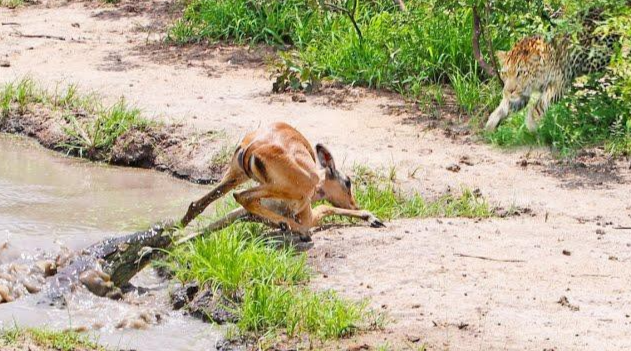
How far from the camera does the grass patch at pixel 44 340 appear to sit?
646 cm

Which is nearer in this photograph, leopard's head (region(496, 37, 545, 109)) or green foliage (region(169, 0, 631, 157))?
green foliage (region(169, 0, 631, 157))

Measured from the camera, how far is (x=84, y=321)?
721 cm

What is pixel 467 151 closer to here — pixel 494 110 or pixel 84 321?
pixel 494 110

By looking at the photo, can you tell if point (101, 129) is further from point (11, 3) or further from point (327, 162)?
point (11, 3)

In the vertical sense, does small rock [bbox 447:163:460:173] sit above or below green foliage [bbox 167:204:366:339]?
below

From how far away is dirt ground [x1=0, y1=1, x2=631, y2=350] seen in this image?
6.77 metres

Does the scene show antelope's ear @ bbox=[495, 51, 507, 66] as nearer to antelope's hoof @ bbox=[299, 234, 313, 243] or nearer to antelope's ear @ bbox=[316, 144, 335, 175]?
antelope's ear @ bbox=[316, 144, 335, 175]

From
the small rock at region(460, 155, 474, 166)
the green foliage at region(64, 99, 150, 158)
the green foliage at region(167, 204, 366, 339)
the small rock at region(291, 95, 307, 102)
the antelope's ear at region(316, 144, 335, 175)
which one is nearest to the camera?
the green foliage at region(167, 204, 366, 339)

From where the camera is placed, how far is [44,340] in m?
6.54

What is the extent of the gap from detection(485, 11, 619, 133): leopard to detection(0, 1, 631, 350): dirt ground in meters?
0.50

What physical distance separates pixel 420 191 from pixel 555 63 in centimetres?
196

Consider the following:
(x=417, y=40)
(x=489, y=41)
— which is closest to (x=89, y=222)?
(x=489, y=41)

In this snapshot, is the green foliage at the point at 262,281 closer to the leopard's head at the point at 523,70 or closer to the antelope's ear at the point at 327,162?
the antelope's ear at the point at 327,162

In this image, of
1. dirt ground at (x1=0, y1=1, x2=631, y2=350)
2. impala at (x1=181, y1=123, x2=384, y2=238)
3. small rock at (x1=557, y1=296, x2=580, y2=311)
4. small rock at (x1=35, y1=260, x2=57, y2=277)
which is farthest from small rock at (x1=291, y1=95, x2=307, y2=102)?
small rock at (x1=557, y1=296, x2=580, y2=311)
